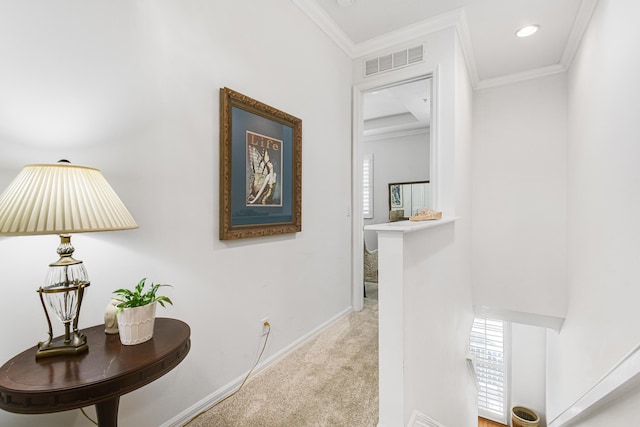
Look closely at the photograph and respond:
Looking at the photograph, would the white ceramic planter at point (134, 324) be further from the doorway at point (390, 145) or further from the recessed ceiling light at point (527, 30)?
the doorway at point (390, 145)

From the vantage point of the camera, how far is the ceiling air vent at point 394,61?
2.76 meters

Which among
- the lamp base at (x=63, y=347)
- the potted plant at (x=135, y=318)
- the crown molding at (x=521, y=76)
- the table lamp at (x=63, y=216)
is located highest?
the crown molding at (x=521, y=76)

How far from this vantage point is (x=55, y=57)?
1.09 metres

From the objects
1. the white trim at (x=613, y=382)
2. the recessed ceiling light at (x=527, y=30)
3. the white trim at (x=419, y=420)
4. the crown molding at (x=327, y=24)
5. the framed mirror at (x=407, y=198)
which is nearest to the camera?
the white trim at (x=613, y=382)

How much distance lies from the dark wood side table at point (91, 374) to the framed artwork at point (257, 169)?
72cm

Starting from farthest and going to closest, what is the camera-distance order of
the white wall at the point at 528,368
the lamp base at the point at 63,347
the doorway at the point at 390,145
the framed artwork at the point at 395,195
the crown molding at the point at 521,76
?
the framed artwork at the point at 395,195 < the white wall at the point at 528,368 < the doorway at the point at 390,145 < the crown molding at the point at 521,76 < the lamp base at the point at 63,347

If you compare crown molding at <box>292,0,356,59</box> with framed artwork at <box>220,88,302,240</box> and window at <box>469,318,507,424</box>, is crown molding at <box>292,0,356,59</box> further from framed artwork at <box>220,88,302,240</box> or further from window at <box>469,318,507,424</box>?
window at <box>469,318,507,424</box>

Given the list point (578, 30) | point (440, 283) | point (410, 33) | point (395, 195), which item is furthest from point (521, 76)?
point (440, 283)

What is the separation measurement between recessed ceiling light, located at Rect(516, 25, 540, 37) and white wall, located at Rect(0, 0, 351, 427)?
2126 millimetres

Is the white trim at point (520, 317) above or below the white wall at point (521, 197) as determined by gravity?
below

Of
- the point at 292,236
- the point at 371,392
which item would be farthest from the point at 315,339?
the point at 292,236

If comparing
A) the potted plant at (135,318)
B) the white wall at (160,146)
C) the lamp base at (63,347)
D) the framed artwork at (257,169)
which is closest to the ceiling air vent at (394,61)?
the white wall at (160,146)

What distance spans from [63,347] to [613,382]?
2.26 metres

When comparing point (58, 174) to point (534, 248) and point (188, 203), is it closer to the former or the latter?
point (188, 203)
